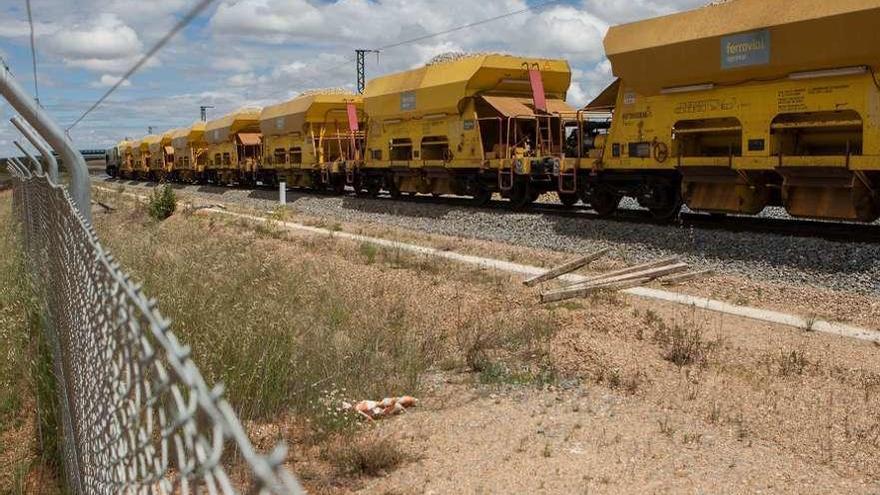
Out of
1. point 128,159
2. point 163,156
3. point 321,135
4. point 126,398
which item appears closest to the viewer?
point 126,398

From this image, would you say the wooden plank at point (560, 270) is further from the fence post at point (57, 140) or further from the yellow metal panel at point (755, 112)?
the fence post at point (57, 140)

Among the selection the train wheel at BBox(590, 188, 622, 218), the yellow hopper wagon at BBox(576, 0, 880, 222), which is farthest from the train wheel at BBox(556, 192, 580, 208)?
the yellow hopper wagon at BBox(576, 0, 880, 222)

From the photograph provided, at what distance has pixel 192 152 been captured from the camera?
148 feet

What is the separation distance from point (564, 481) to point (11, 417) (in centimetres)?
422

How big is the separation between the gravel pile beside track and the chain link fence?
8.29 m

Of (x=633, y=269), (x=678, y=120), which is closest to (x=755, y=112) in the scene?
(x=678, y=120)

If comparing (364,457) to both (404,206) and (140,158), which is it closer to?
(404,206)

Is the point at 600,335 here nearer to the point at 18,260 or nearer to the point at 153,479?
the point at 153,479

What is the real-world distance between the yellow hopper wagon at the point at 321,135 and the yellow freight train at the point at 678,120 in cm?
414

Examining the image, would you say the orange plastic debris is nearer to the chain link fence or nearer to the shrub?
the chain link fence

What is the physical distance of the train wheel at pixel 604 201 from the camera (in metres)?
15.8

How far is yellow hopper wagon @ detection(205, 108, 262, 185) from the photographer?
121 ft

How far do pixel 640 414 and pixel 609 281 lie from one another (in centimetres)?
429

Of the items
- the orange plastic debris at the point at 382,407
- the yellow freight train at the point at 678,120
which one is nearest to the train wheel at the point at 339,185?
the yellow freight train at the point at 678,120
